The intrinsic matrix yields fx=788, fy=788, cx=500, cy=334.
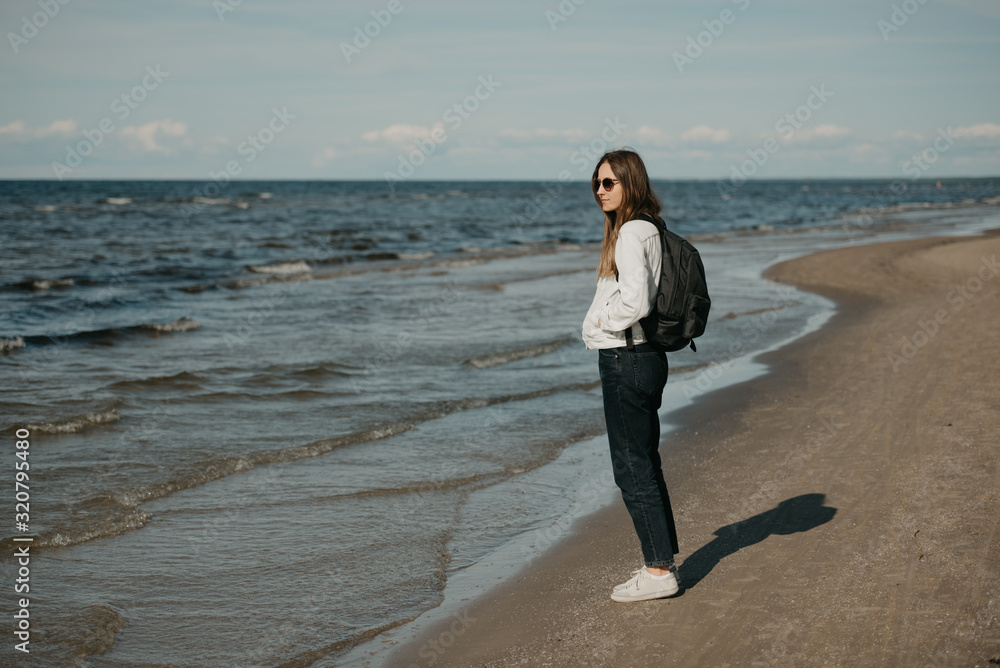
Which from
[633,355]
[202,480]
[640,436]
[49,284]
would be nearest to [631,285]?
[633,355]

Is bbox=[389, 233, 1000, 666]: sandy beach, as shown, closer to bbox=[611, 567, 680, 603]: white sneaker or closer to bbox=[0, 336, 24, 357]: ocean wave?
bbox=[611, 567, 680, 603]: white sneaker

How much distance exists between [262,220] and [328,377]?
3107cm

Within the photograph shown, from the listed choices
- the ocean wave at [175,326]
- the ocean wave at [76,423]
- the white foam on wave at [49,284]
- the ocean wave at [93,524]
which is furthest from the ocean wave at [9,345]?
the white foam on wave at [49,284]

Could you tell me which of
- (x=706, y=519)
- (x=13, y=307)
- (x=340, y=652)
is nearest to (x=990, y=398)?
(x=706, y=519)

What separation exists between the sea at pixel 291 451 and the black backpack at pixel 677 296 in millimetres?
1660

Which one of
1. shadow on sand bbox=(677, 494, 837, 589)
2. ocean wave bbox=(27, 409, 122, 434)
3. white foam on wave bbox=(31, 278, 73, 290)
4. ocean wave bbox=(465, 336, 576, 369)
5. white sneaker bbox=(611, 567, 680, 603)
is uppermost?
white foam on wave bbox=(31, 278, 73, 290)

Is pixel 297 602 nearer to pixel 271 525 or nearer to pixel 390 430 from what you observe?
pixel 271 525

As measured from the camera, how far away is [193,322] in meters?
12.4

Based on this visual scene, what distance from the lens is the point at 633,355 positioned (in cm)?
333

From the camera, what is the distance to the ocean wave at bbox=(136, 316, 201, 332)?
11906mm

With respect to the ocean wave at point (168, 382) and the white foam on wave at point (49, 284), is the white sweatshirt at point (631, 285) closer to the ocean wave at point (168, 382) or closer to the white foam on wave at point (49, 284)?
the ocean wave at point (168, 382)

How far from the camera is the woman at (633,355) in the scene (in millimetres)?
3188

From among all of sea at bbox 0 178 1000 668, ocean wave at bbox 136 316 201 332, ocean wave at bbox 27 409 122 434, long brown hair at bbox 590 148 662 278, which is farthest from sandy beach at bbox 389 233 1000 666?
ocean wave at bbox 136 316 201 332

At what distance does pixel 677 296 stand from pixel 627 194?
1.55 ft
